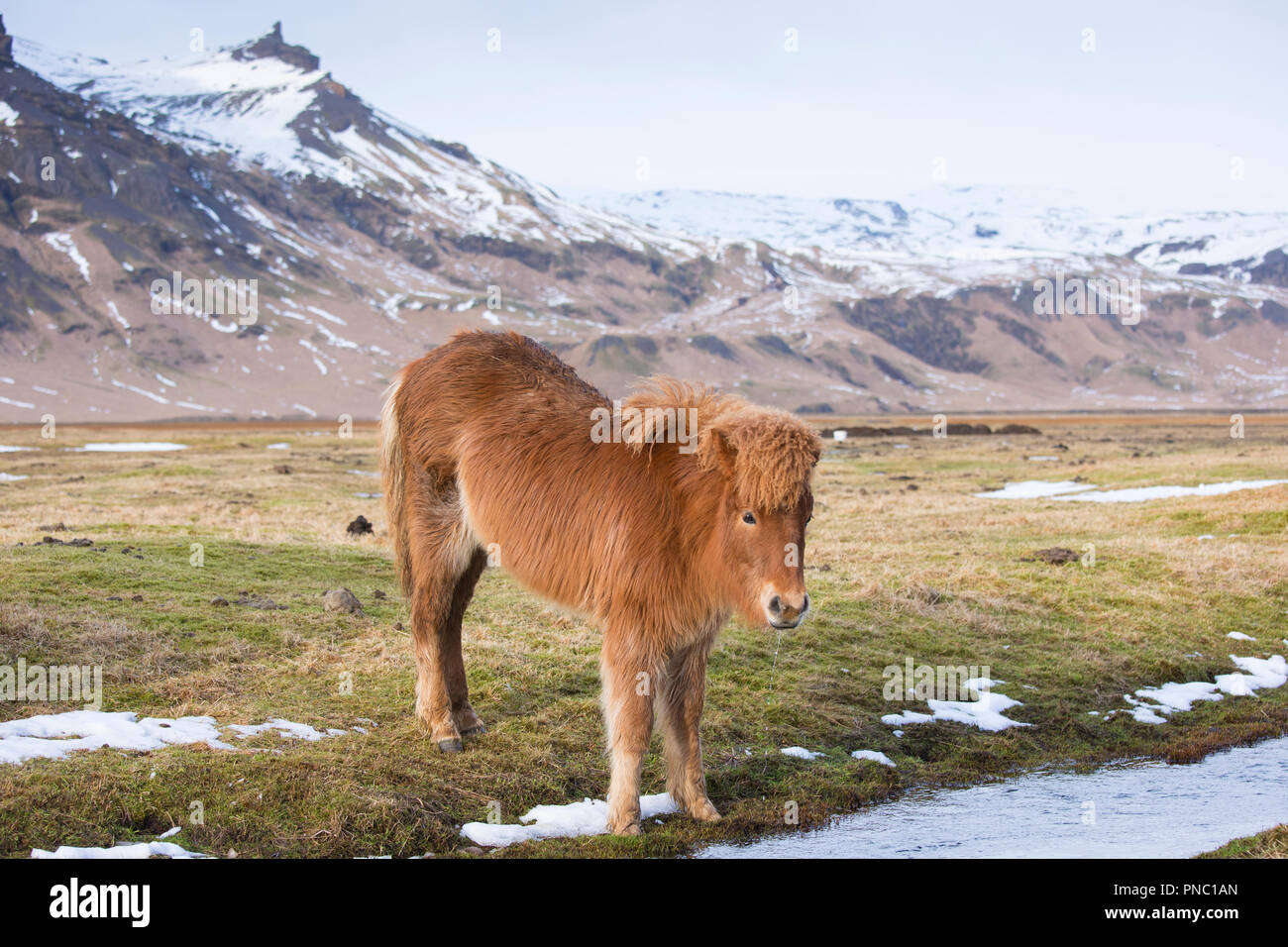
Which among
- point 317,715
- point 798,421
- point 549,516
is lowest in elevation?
point 317,715

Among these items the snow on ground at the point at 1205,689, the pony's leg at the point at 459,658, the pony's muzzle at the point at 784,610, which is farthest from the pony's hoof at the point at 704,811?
the snow on ground at the point at 1205,689

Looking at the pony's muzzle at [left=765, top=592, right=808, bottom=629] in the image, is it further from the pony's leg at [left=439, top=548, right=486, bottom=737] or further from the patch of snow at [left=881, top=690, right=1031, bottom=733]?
the patch of snow at [left=881, top=690, right=1031, bottom=733]

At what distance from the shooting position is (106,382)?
623ft

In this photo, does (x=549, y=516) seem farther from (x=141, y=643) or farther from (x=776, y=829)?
(x=141, y=643)

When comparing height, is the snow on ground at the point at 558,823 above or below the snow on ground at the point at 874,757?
above

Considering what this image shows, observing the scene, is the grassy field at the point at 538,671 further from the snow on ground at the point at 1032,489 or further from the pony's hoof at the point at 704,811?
the snow on ground at the point at 1032,489

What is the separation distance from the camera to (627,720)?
8.47 meters

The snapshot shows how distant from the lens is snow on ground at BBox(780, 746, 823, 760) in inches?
416

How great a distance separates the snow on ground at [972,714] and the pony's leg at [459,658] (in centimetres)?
463

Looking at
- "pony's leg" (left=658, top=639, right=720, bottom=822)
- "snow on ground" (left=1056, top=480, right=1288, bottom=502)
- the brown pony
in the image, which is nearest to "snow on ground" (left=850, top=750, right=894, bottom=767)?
"pony's leg" (left=658, top=639, right=720, bottom=822)

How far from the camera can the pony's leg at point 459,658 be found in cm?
1041

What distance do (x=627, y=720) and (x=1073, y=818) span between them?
13.9ft

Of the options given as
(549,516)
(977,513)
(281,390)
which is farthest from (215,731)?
(281,390)

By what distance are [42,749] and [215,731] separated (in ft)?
4.58
